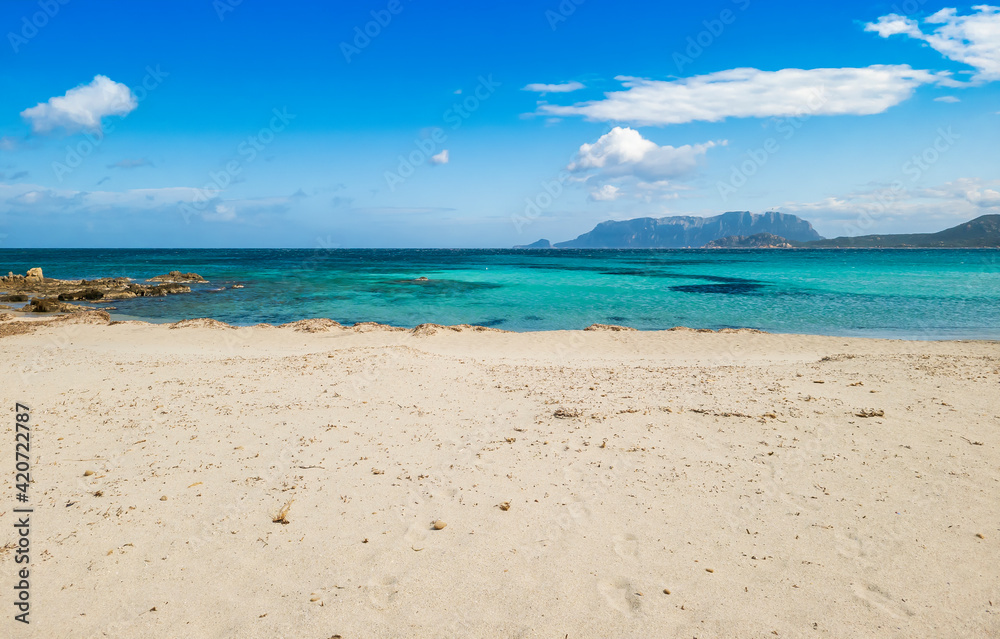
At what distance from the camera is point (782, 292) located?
32.7 metres

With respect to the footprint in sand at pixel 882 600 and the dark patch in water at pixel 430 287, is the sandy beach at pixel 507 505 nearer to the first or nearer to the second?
the footprint in sand at pixel 882 600

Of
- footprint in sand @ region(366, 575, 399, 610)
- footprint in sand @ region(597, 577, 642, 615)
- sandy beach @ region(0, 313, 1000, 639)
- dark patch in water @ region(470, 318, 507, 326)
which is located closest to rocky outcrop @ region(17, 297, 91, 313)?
sandy beach @ region(0, 313, 1000, 639)

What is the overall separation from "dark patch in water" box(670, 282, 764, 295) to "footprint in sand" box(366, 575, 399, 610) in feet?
105

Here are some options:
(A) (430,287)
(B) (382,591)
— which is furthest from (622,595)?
(A) (430,287)

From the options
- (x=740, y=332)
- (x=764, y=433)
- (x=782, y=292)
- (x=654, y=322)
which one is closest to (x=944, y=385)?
(x=764, y=433)

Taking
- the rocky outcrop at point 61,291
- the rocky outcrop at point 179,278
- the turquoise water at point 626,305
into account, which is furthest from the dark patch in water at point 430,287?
the rocky outcrop at point 179,278

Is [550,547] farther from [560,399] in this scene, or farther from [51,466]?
[51,466]

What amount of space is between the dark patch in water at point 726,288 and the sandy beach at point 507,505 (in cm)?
2375

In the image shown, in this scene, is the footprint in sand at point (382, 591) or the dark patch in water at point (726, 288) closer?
the footprint in sand at point (382, 591)

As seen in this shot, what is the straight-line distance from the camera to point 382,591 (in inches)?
155

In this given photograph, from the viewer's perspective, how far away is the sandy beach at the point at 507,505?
3725 mm

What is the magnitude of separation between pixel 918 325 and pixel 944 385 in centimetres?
1356

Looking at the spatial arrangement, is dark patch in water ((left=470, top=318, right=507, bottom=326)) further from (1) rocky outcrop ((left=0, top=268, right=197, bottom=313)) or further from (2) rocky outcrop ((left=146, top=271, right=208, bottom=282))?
(2) rocky outcrop ((left=146, top=271, right=208, bottom=282))

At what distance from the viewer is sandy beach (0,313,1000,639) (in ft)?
12.2
